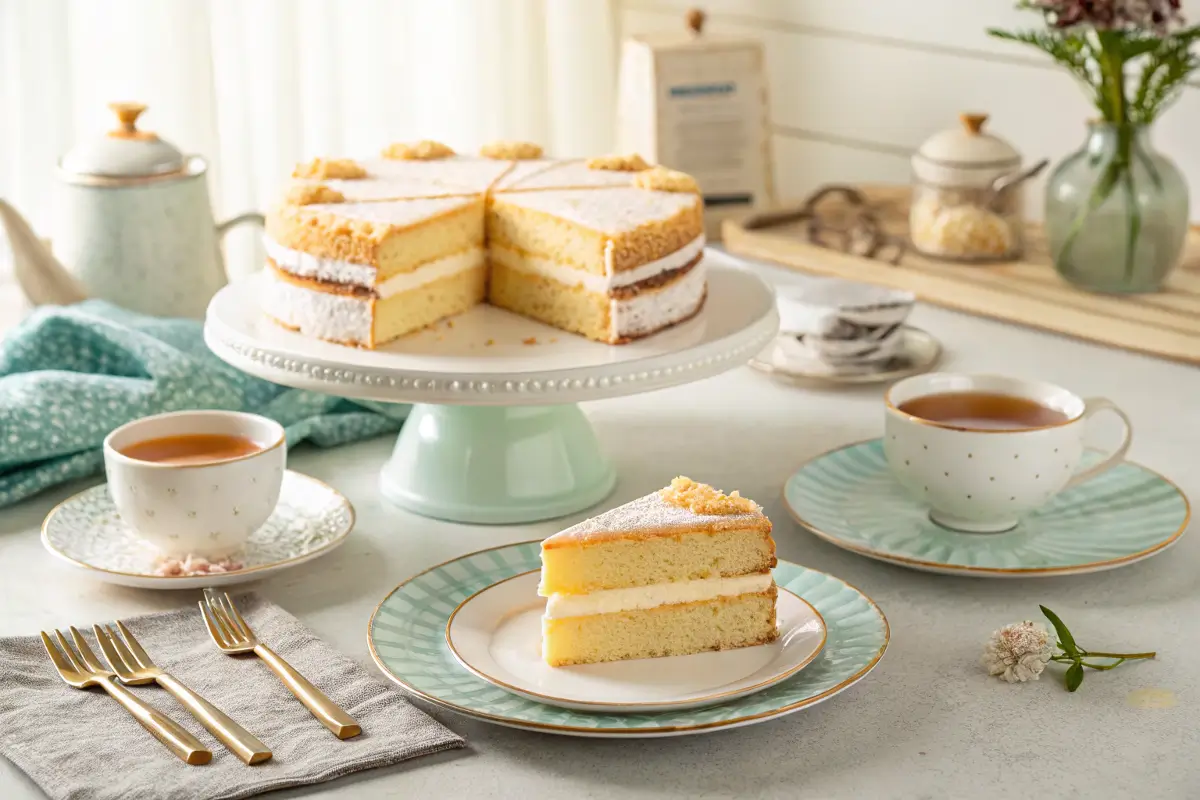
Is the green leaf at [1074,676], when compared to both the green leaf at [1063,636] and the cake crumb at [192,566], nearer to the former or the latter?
the green leaf at [1063,636]

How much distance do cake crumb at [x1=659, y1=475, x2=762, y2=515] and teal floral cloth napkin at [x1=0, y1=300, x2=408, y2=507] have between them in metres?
0.59

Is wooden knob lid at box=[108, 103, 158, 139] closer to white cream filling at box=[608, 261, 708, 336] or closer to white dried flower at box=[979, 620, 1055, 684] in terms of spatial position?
white cream filling at box=[608, 261, 708, 336]

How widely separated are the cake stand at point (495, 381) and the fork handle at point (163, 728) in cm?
37

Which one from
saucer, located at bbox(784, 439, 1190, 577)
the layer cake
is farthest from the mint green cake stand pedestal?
saucer, located at bbox(784, 439, 1190, 577)

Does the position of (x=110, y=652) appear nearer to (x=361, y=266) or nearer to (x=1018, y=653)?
(x=361, y=266)

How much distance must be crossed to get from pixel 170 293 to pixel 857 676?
3.79 ft

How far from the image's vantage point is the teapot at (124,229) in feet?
5.82

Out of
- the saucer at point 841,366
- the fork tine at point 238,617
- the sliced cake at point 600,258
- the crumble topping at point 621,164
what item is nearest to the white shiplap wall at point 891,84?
the saucer at point 841,366

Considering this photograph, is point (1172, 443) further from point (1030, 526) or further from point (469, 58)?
point (469, 58)

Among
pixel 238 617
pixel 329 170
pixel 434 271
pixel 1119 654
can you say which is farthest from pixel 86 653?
pixel 1119 654

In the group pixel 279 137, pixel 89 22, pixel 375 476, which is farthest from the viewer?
pixel 279 137

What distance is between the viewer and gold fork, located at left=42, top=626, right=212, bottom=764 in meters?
0.96

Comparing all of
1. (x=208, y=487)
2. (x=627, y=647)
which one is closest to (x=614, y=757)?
(x=627, y=647)

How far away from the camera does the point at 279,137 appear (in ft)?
8.64
